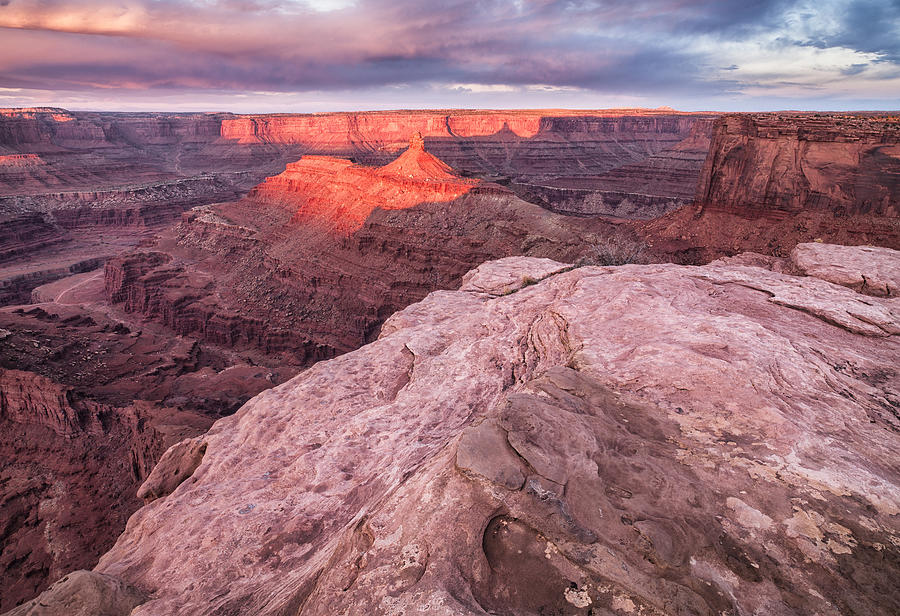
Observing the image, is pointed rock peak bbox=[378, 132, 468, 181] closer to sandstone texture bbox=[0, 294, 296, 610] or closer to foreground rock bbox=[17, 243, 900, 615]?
sandstone texture bbox=[0, 294, 296, 610]

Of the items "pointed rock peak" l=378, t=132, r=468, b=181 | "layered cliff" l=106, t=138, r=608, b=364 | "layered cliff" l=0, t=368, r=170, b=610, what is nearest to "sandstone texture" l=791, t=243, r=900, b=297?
"layered cliff" l=106, t=138, r=608, b=364

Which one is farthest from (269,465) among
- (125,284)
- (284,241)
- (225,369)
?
(125,284)

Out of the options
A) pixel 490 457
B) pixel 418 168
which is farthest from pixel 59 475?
pixel 418 168

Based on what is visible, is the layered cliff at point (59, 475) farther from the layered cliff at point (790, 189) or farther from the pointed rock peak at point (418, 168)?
the pointed rock peak at point (418, 168)

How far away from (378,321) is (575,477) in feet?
97.0

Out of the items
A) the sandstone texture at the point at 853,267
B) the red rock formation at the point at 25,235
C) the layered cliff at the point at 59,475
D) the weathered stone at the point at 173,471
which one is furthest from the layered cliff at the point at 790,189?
the red rock formation at the point at 25,235

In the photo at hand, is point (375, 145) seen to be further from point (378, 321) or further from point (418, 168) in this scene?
point (378, 321)

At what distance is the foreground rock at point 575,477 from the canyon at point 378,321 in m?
0.05

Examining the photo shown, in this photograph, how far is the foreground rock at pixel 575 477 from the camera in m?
3.79

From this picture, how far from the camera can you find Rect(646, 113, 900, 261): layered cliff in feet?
75.7

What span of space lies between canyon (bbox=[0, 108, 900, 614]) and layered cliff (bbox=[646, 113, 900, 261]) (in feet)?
0.41

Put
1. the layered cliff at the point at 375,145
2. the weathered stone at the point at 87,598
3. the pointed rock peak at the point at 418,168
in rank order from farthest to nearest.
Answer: the layered cliff at the point at 375,145 < the pointed rock peak at the point at 418,168 < the weathered stone at the point at 87,598

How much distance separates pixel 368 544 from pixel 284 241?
44.5 meters

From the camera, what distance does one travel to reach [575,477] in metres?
4.61
